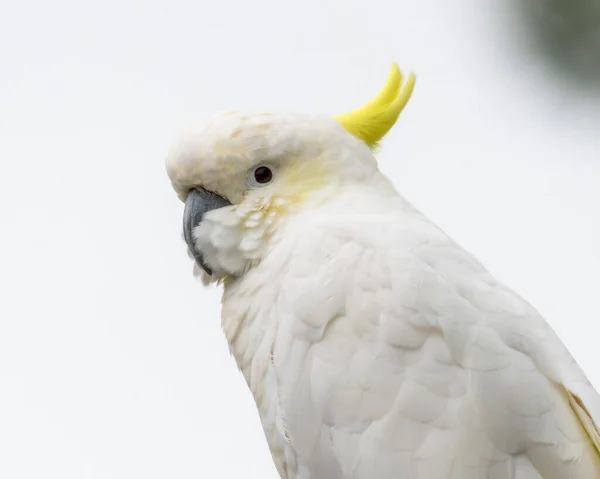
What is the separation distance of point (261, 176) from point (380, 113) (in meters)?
0.32

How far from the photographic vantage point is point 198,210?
1.75 m

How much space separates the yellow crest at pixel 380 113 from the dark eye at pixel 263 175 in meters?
0.22

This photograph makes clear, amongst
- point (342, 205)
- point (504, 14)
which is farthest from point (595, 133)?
point (342, 205)

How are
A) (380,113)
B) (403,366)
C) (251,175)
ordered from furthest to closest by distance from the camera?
(380,113) → (251,175) → (403,366)

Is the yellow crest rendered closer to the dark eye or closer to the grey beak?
the dark eye

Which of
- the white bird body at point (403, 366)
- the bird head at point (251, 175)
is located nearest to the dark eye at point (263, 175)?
the bird head at point (251, 175)

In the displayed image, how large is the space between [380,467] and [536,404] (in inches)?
11.0

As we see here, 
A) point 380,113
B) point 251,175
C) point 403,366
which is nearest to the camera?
point 403,366

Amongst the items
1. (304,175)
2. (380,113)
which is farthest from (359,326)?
(380,113)

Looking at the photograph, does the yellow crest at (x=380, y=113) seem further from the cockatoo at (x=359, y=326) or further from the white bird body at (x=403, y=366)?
the white bird body at (x=403, y=366)

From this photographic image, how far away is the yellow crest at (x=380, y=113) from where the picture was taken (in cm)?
186

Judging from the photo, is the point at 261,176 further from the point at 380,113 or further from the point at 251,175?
the point at 380,113

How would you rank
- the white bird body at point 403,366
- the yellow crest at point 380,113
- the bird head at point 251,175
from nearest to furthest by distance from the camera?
the white bird body at point 403,366
the bird head at point 251,175
the yellow crest at point 380,113

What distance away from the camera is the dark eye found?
173 cm
